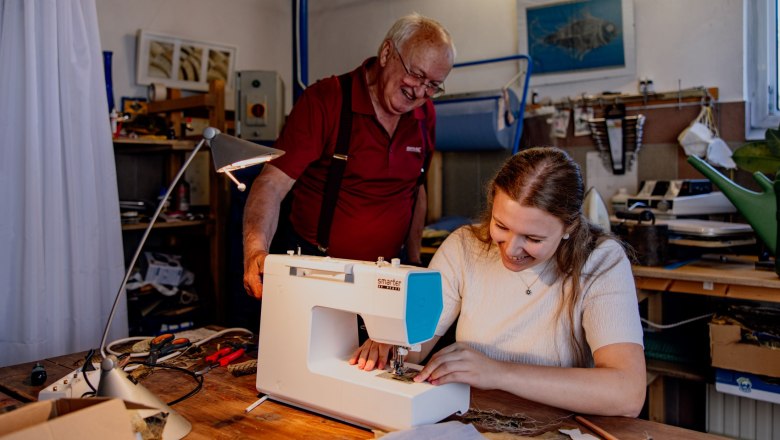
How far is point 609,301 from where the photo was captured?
1.39 meters

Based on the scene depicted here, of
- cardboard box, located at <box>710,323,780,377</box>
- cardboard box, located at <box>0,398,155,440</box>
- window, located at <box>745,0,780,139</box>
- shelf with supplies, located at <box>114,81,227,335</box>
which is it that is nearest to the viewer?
cardboard box, located at <box>0,398,155,440</box>

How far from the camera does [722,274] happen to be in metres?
2.30

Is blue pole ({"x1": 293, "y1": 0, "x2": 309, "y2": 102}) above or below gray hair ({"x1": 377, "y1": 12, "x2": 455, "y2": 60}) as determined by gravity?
above

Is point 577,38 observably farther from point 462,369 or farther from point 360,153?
point 462,369

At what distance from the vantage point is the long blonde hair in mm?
1407

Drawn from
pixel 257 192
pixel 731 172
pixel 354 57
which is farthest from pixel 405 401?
pixel 354 57

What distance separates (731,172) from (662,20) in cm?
81

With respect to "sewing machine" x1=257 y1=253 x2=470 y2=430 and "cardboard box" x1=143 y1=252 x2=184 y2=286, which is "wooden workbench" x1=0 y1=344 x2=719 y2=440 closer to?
"sewing machine" x1=257 y1=253 x2=470 y2=430

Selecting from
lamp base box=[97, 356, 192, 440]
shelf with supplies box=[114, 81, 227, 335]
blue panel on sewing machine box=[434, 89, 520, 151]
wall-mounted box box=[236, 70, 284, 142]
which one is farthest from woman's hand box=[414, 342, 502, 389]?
wall-mounted box box=[236, 70, 284, 142]

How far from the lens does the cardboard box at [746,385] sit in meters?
2.23

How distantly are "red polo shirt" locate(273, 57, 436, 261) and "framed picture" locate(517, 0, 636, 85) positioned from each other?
141 centimetres

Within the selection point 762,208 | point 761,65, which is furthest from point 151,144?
point 761,65

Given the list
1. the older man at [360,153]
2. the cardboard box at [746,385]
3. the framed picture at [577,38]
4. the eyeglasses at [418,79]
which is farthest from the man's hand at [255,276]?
the framed picture at [577,38]

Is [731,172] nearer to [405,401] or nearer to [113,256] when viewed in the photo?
[405,401]
